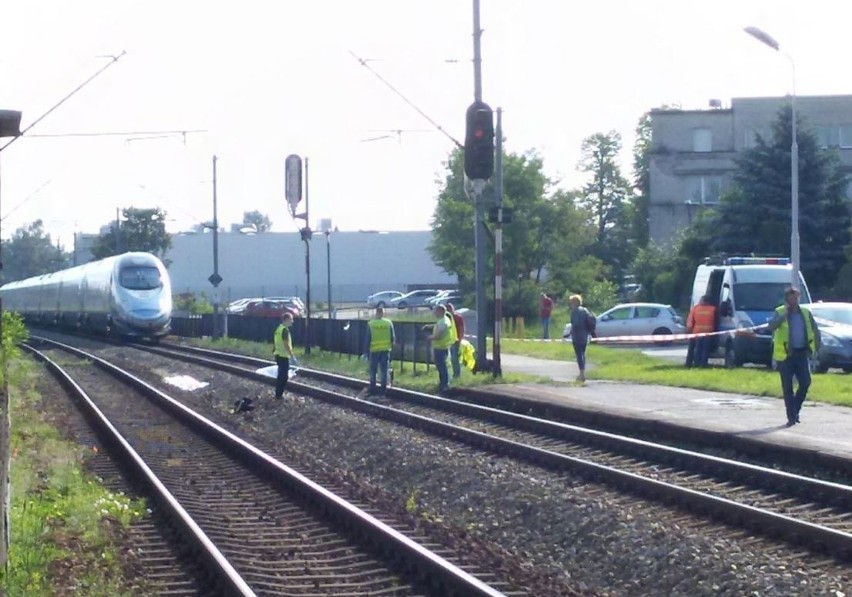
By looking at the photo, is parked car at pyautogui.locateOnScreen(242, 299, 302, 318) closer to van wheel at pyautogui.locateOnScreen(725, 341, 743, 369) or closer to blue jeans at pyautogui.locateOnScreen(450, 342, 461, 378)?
blue jeans at pyautogui.locateOnScreen(450, 342, 461, 378)

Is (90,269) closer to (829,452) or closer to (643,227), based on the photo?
(829,452)

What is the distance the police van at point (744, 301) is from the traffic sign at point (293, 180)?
18160 mm

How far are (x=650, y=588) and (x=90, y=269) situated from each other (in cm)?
4912

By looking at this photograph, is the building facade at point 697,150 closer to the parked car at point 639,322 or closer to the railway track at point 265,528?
the parked car at point 639,322

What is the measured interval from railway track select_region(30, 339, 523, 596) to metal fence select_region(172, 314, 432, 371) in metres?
11.3

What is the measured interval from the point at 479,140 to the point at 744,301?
7959mm

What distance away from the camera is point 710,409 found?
817 inches

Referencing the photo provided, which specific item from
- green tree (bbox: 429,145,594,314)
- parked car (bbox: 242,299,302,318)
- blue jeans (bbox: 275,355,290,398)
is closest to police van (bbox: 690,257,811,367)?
blue jeans (bbox: 275,355,290,398)

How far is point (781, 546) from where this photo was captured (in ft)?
35.3

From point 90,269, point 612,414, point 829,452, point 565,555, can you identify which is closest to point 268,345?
point 90,269

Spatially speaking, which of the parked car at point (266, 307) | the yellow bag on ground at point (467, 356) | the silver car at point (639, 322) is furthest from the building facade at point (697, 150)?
the yellow bag on ground at point (467, 356)

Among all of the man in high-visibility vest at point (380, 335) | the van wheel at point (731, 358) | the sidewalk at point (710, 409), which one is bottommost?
the sidewalk at point (710, 409)

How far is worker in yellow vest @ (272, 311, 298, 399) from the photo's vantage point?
23.9 meters

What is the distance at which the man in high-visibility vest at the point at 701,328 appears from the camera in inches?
1183
